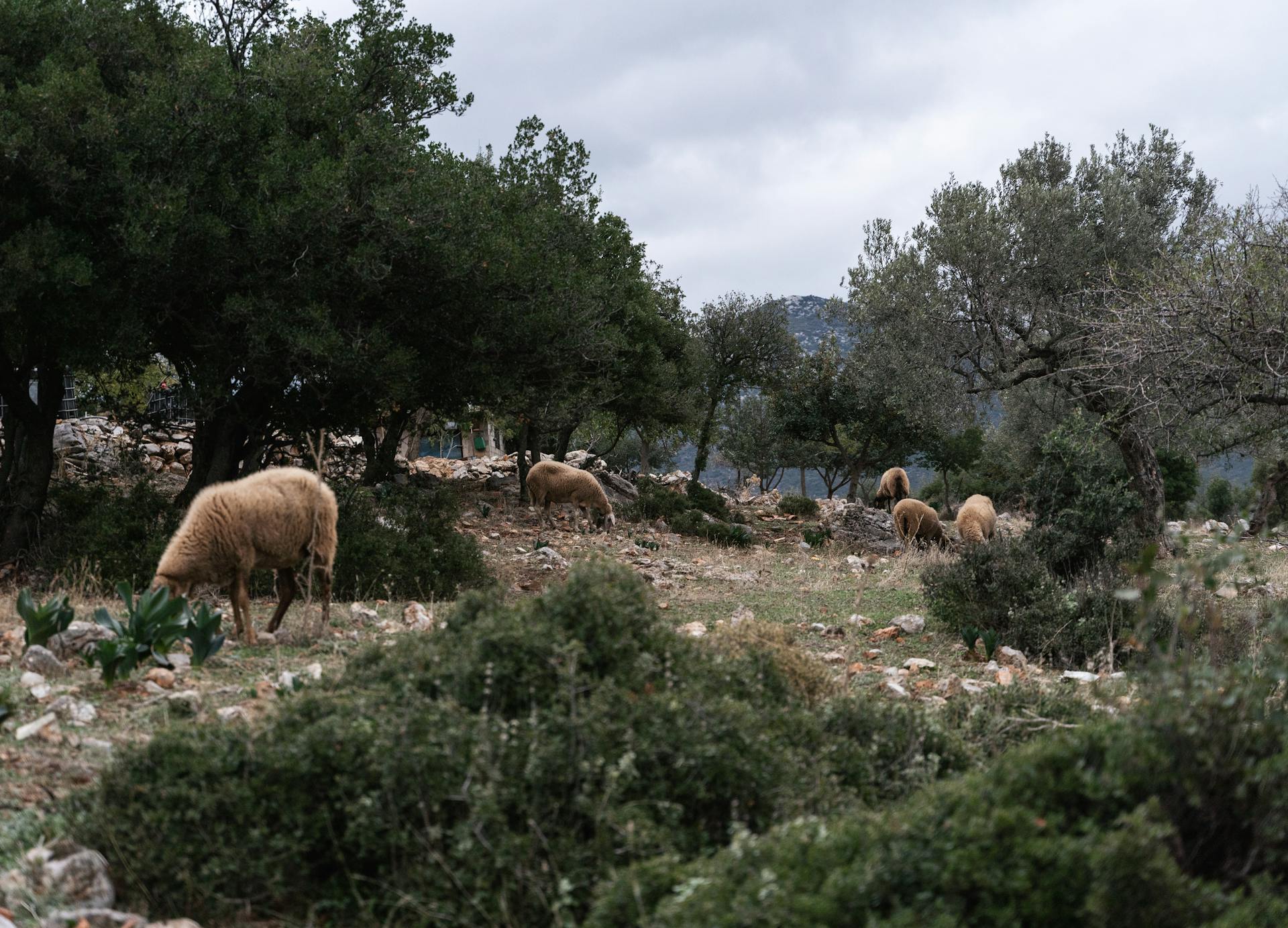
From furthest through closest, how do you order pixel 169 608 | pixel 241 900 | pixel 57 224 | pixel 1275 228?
pixel 1275 228 → pixel 57 224 → pixel 169 608 → pixel 241 900

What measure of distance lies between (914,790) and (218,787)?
314 centimetres

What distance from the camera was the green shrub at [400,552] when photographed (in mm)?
11945

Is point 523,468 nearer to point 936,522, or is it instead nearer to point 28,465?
point 936,522

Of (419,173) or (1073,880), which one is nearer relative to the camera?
(1073,880)

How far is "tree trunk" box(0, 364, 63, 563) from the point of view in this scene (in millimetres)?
13094

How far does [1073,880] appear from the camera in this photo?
298cm

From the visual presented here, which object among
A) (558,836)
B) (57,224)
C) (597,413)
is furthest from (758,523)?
(558,836)

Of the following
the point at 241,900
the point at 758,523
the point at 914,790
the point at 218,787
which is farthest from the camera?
the point at 758,523

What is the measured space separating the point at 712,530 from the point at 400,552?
1148 centimetres

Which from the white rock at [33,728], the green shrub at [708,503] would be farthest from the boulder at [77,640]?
the green shrub at [708,503]

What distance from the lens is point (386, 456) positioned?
20984 millimetres

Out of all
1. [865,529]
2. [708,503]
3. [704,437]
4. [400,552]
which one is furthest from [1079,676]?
[704,437]

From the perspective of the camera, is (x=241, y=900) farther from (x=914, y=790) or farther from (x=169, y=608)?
(x=169, y=608)

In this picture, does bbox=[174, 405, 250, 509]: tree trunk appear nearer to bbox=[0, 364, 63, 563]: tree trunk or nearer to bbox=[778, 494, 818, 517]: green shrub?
bbox=[0, 364, 63, 563]: tree trunk
